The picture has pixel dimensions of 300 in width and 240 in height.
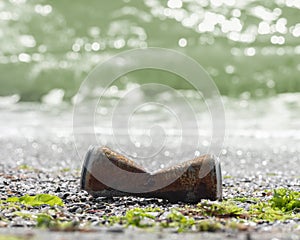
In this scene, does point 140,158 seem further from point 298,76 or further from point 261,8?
point 261,8

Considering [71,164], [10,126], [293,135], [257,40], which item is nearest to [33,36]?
[257,40]

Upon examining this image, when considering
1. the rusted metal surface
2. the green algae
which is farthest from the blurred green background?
the green algae

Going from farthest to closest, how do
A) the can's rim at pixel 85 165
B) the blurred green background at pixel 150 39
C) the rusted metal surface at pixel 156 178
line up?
1. the blurred green background at pixel 150 39
2. the can's rim at pixel 85 165
3. the rusted metal surface at pixel 156 178

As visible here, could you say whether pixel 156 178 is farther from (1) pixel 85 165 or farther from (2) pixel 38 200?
(2) pixel 38 200

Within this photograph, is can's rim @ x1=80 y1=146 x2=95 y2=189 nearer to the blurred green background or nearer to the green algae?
the green algae

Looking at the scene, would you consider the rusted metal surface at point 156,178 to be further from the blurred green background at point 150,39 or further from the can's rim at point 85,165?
the blurred green background at point 150,39

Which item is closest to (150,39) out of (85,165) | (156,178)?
(85,165)

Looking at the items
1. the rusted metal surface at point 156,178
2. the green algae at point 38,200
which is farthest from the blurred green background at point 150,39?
the green algae at point 38,200
